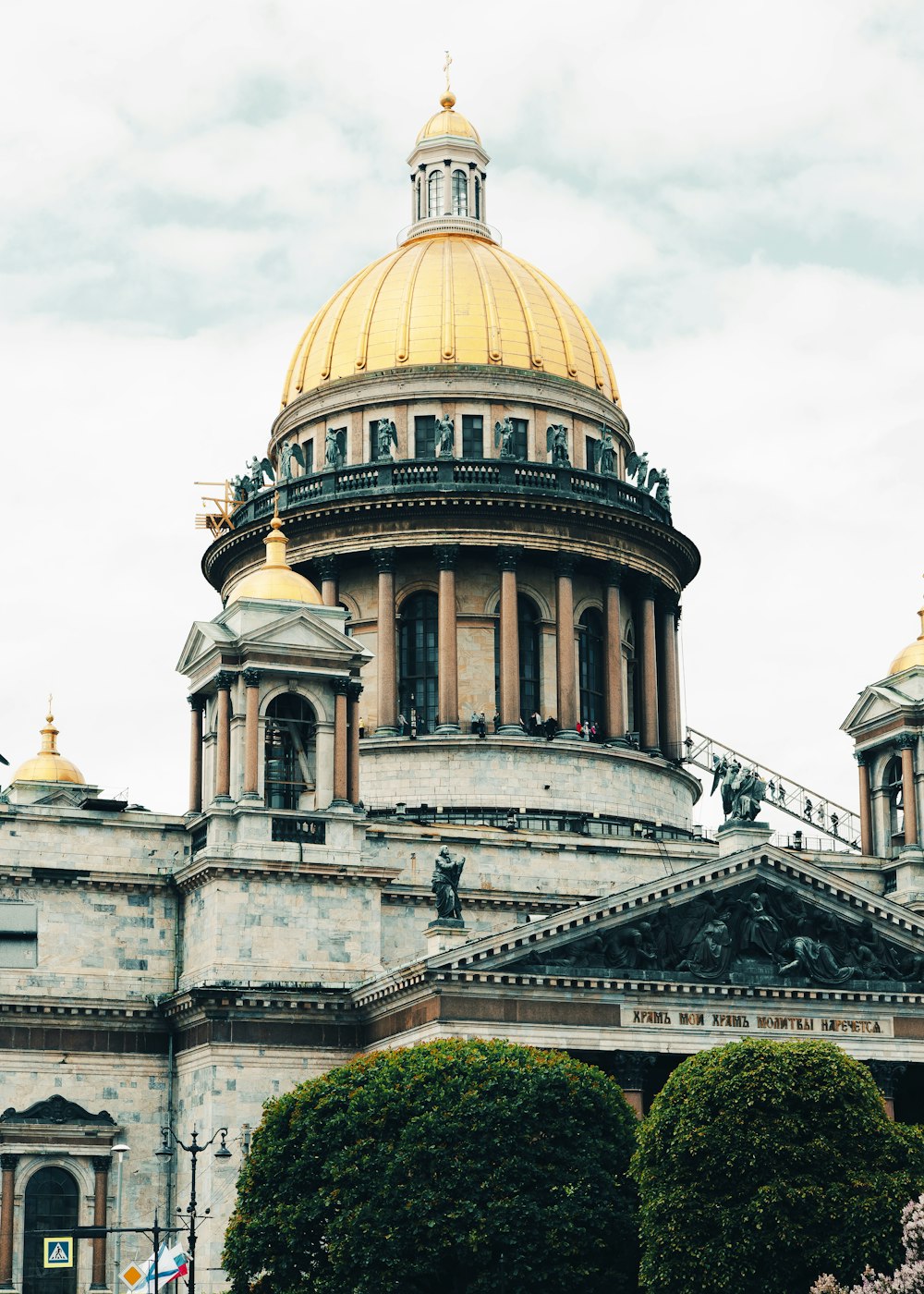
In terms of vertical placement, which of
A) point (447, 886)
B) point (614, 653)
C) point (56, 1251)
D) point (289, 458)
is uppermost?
point (289, 458)

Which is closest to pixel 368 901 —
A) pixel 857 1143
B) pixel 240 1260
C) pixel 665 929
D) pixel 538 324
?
pixel 665 929

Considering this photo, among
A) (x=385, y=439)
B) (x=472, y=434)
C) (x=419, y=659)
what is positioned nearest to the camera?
(x=419, y=659)

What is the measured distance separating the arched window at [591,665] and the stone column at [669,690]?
10.5 feet

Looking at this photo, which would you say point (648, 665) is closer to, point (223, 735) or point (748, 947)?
point (748, 947)

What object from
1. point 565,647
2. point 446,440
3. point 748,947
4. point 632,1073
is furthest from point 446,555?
point 632,1073

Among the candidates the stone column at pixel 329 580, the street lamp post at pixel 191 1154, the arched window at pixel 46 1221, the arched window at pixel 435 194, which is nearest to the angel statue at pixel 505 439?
the stone column at pixel 329 580

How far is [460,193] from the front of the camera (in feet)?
314

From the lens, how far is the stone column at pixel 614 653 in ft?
280

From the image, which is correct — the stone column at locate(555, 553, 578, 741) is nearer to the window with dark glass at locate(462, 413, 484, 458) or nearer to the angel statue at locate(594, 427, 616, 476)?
the angel statue at locate(594, 427, 616, 476)

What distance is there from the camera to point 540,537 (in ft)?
281

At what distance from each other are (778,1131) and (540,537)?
3208 centimetres

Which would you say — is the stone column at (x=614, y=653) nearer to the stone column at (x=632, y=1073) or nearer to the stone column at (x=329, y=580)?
the stone column at (x=329, y=580)

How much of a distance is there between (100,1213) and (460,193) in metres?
43.6

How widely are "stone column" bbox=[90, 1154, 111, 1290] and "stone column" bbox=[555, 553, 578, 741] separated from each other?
2237 cm
